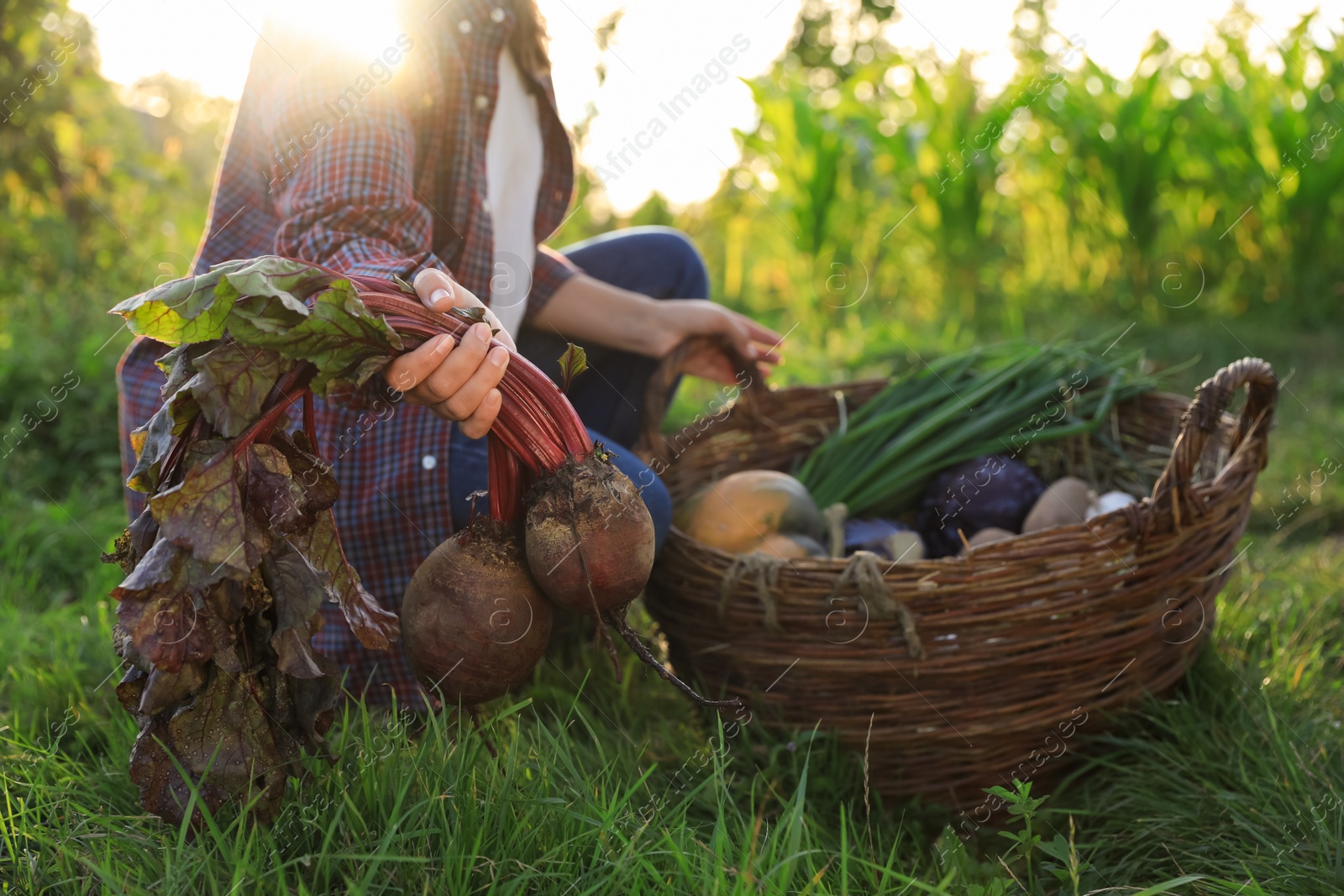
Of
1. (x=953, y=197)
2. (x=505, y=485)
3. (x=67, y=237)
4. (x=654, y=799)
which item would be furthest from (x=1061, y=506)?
(x=67, y=237)

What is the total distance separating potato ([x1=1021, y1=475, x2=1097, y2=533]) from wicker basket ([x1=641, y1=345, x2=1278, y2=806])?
0.29 m

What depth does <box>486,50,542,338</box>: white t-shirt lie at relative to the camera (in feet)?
5.91

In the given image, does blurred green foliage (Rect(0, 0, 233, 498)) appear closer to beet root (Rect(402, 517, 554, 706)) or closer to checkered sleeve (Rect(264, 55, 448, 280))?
checkered sleeve (Rect(264, 55, 448, 280))

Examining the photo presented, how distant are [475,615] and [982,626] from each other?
2.41ft

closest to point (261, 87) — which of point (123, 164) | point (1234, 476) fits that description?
point (1234, 476)

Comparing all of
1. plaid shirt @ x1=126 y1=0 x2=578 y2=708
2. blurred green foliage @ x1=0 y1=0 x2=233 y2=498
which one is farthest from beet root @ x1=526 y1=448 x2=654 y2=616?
blurred green foliage @ x1=0 y1=0 x2=233 y2=498

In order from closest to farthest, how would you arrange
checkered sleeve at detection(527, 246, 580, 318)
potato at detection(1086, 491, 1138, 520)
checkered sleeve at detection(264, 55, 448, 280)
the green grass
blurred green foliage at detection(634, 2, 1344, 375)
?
the green grass
checkered sleeve at detection(264, 55, 448, 280)
potato at detection(1086, 491, 1138, 520)
checkered sleeve at detection(527, 246, 580, 318)
blurred green foliage at detection(634, 2, 1344, 375)

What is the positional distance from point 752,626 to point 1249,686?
2.75 feet

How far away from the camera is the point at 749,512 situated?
1.73 meters

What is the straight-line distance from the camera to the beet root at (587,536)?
3.39 ft

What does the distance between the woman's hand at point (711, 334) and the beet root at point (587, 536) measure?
0.81 metres

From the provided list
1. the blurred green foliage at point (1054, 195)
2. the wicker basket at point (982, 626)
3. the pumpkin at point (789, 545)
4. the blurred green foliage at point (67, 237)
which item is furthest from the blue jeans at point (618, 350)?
the blurred green foliage at point (1054, 195)

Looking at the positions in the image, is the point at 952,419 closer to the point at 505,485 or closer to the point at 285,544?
the point at 505,485

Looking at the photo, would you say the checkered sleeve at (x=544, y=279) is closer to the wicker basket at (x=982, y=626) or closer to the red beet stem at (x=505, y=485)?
the wicker basket at (x=982, y=626)
